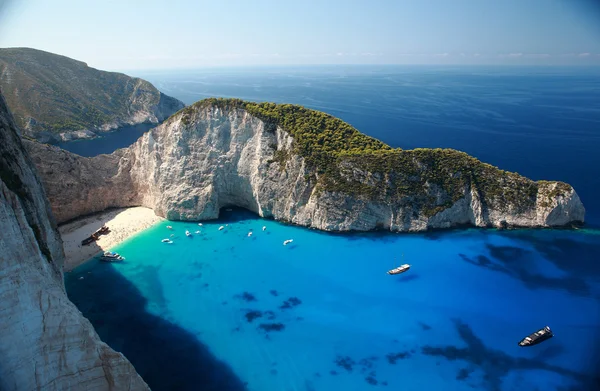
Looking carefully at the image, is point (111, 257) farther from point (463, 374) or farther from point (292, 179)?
point (463, 374)

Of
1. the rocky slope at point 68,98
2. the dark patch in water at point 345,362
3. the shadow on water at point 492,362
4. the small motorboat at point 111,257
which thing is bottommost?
the dark patch in water at point 345,362

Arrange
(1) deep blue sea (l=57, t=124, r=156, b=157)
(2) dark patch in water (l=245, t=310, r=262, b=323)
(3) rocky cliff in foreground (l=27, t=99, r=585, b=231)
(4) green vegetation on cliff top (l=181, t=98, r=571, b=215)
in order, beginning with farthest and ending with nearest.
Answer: (1) deep blue sea (l=57, t=124, r=156, b=157) < (4) green vegetation on cliff top (l=181, t=98, r=571, b=215) < (3) rocky cliff in foreground (l=27, t=99, r=585, b=231) < (2) dark patch in water (l=245, t=310, r=262, b=323)

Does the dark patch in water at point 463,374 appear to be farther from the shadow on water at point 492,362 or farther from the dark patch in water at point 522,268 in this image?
the dark patch in water at point 522,268

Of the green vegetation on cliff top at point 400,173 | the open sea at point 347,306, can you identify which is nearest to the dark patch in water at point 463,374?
the open sea at point 347,306

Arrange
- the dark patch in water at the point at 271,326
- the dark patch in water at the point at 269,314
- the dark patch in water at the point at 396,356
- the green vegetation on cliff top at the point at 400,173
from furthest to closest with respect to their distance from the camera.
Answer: the green vegetation on cliff top at the point at 400,173, the dark patch in water at the point at 269,314, the dark patch in water at the point at 271,326, the dark patch in water at the point at 396,356

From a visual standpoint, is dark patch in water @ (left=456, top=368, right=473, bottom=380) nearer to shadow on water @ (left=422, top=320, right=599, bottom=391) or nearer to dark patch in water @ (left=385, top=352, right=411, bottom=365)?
shadow on water @ (left=422, top=320, right=599, bottom=391)

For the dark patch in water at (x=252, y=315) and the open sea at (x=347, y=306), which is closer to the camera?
the open sea at (x=347, y=306)

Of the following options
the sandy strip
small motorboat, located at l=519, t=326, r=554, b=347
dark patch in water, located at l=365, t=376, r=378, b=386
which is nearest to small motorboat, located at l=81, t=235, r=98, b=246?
the sandy strip

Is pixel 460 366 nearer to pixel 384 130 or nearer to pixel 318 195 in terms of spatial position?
pixel 318 195
